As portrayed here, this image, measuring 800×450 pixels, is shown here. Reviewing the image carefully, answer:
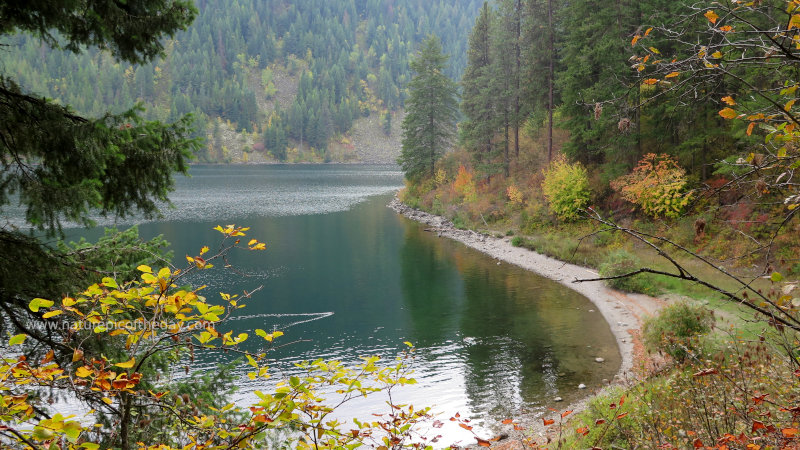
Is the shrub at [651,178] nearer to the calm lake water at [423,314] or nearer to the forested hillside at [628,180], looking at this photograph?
the forested hillside at [628,180]

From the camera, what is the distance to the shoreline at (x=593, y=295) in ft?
44.4

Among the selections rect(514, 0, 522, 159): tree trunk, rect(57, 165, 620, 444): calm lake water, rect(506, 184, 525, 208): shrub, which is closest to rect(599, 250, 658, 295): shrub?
rect(57, 165, 620, 444): calm lake water

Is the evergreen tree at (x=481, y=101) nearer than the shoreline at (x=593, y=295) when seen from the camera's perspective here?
No

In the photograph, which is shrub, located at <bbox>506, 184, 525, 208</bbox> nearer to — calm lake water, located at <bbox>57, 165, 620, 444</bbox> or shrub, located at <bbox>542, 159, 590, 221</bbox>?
shrub, located at <bbox>542, 159, 590, 221</bbox>

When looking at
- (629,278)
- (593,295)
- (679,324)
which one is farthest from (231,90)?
(679,324)

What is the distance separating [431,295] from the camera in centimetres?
2186

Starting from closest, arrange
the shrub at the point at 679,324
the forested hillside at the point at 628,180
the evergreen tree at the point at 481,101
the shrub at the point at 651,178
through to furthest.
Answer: the forested hillside at the point at 628,180, the shrub at the point at 679,324, the shrub at the point at 651,178, the evergreen tree at the point at 481,101

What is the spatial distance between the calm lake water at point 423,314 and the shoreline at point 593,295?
1.40 ft

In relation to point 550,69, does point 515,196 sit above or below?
below

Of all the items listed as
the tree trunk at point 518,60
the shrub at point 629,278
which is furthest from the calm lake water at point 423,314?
the tree trunk at point 518,60

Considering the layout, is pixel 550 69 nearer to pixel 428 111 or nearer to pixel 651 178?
pixel 651 178

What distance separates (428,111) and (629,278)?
30.7m

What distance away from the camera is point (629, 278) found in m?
19.2

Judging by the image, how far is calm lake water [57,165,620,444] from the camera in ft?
41.7
